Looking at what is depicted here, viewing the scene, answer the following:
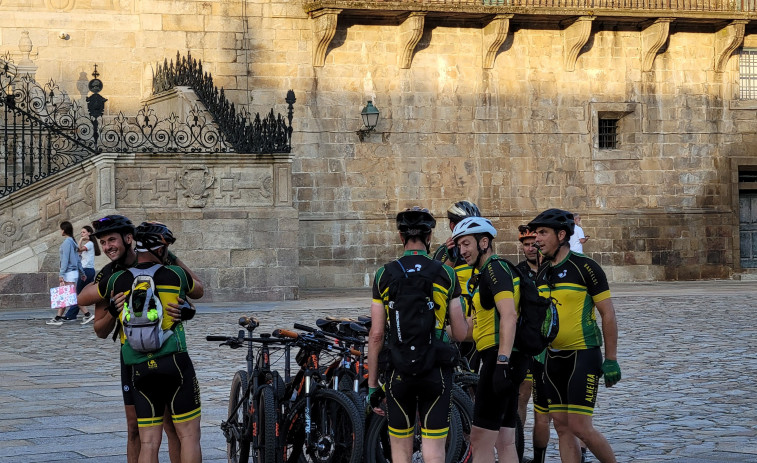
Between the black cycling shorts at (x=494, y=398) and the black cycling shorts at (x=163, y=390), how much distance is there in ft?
5.07

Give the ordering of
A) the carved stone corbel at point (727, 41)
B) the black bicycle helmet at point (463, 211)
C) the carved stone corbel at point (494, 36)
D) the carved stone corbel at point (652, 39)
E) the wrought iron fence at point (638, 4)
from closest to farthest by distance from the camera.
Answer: the black bicycle helmet at point (463, 211), the carved stone corbel at point (494, 36), the wrought iron fence at point (638, 4), the carved stone corbel at point (652, 39), the carved stone corbel at point (727, 41)

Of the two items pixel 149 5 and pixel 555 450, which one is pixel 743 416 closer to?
pixel 555 450

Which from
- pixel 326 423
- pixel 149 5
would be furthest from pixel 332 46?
pixel 326 423

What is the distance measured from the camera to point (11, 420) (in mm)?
10016

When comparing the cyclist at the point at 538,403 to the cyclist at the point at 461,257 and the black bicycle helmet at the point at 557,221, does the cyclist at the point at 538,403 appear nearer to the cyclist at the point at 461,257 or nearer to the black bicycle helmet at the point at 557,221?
the black bicycle helmet at the point at 557,221

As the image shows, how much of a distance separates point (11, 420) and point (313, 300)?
43.1 feet

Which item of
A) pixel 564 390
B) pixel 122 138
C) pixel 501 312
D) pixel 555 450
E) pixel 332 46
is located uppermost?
pixel 332 46

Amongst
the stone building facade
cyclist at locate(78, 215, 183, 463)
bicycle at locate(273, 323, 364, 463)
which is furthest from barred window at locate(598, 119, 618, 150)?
cyclist at locate(78, 215, 183, 463)

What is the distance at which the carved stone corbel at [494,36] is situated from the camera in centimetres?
2738

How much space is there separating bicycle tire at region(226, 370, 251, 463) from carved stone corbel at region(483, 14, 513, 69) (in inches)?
801

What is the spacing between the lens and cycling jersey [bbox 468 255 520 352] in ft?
22.3

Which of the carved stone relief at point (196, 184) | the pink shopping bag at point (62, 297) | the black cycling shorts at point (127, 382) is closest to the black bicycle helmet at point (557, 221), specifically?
the black cycling shorts at point (127, 382)

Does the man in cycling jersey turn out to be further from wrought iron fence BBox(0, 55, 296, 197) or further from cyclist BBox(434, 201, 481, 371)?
wrought iron fence BBox(0, 55, 296, 197)

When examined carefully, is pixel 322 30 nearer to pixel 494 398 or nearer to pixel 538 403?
pixel 538 403
